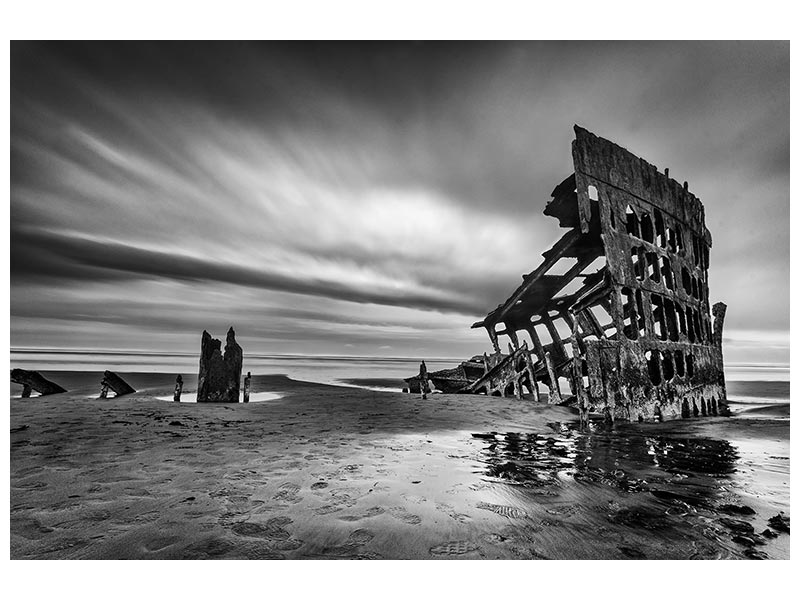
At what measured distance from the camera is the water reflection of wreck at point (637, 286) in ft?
23.8

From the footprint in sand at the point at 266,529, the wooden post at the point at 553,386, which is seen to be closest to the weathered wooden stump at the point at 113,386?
the footprint in sand at the point at 266,529

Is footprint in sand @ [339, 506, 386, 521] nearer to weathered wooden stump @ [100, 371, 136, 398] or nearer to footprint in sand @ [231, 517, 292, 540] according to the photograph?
footprint in sand @ [231, 517, 292, 540]

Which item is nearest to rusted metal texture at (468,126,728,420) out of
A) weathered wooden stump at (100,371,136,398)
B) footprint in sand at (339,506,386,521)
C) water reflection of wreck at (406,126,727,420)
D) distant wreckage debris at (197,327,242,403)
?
water reflection of wreck at (406,126,727,420)

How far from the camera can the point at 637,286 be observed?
799 centimetres

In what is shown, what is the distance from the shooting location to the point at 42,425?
239 inches

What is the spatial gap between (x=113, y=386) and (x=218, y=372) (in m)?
3.81

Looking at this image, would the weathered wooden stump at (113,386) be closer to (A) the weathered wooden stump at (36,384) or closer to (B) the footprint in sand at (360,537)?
(A) the weathered wooden stump at (36,384)

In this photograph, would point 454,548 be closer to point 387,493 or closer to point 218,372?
point 387,493

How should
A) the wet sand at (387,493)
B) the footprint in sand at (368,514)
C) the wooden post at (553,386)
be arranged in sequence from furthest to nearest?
the wooden post at (553,386) < the footprint in sand at (368,514) < the wet sand at (387,493)

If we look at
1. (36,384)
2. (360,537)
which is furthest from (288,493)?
(36,384)

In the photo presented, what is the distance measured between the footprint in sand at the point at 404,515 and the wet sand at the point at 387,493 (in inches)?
0.5

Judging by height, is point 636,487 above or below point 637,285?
Answer: below

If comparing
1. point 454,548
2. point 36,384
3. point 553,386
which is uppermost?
point 36,384

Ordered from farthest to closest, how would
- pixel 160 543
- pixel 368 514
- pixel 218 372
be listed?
1. pixel 218 372
2. pixel 368 514
3. pixel 160 543
